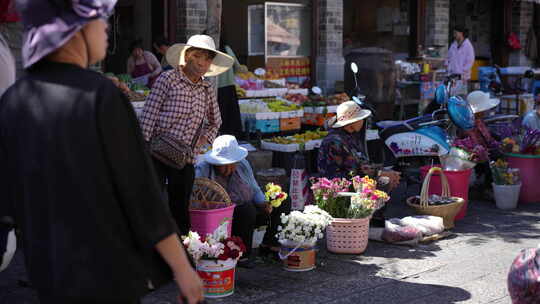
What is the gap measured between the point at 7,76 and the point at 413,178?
543 centimetres

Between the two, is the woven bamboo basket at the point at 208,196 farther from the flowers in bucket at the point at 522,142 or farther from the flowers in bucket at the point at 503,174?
the flowers in bucket at the point at 522,142

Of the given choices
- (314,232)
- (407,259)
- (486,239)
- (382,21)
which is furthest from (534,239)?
(382,21)

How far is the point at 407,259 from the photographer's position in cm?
618

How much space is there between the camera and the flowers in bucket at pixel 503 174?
8.23 meters

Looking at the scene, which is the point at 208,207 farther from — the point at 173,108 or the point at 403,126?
the point at 403,126

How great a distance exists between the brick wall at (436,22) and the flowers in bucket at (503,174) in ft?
27.1

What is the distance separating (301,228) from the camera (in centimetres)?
570

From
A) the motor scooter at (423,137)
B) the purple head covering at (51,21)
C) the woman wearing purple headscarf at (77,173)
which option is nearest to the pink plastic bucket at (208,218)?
the woman wearing purple headscarf at (77,173)

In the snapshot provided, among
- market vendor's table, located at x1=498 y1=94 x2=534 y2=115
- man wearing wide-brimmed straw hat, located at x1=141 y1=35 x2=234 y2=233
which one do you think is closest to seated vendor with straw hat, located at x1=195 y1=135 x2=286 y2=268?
man wearing wide-brimmed straw hat, located at x1=141 y1=35 x2=234 y2=233

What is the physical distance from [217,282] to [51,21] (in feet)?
10.5

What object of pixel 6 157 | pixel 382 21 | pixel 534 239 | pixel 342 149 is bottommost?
pixel 534 239

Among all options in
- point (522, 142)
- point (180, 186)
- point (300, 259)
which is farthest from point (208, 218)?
point (522, 142)

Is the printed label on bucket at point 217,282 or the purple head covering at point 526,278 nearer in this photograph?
the purple head covering at point 526,278

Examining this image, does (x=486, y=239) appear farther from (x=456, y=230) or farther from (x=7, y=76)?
(x=7, y=76)
